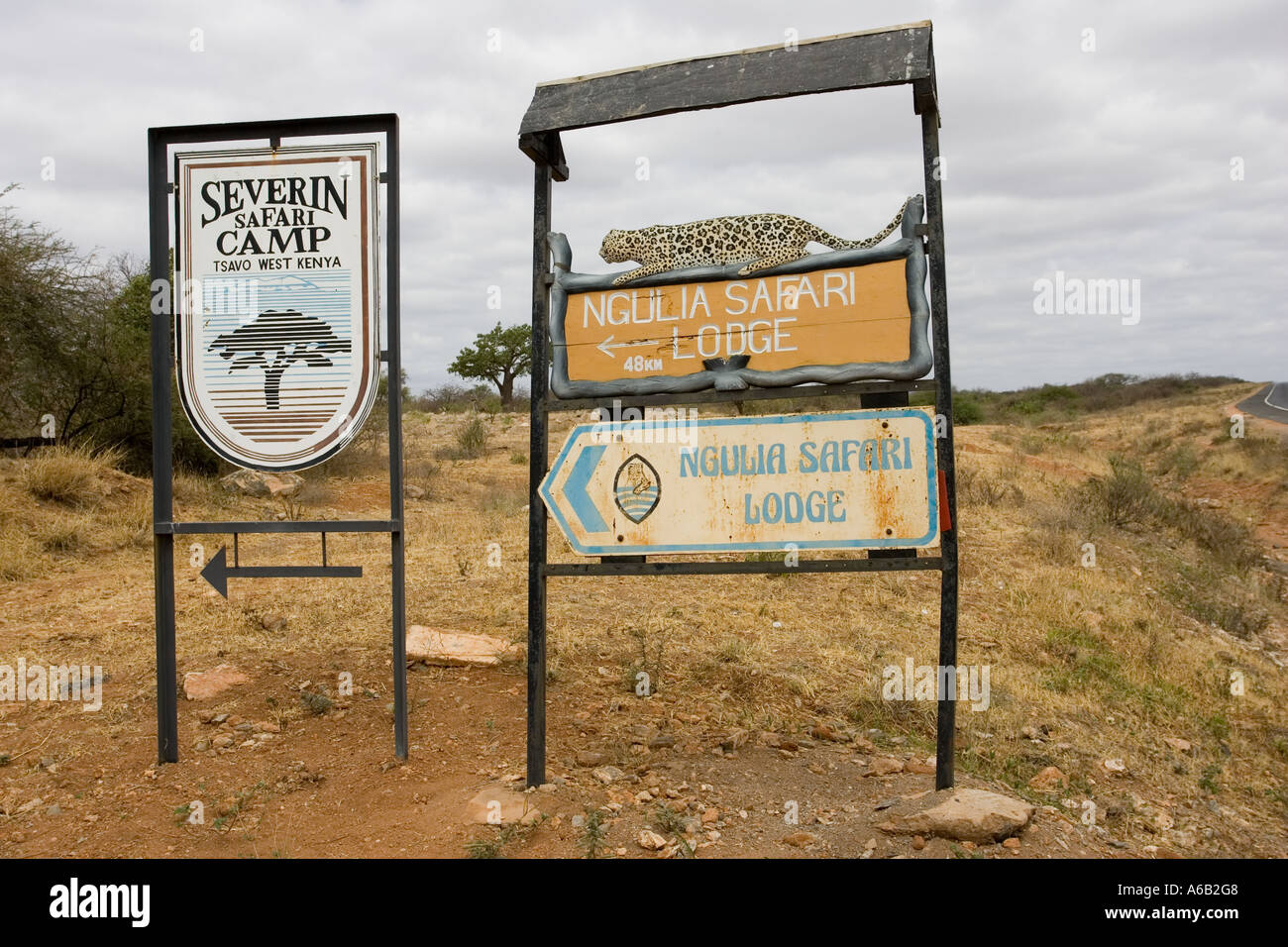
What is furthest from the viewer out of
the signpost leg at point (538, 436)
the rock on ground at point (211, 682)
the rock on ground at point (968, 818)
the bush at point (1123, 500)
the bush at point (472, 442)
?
the bush at point (472, 442)

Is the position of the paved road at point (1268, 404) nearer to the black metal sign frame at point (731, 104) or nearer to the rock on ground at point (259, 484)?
the rock on ground at point (259, 484)

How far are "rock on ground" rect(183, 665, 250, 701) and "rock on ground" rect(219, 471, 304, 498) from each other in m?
7.53

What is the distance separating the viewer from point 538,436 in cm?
455

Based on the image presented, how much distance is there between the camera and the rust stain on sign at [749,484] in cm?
422

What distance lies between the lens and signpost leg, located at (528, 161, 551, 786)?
4516 millimetres

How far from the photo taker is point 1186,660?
284 inches

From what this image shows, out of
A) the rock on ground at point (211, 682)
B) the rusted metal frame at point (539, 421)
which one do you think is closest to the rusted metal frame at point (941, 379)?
the rusted metal frame at point (539, 421)

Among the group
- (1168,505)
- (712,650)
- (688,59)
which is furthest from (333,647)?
(1168,505)

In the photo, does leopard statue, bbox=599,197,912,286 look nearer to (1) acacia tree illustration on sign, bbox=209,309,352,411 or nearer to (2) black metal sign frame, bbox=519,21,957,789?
(2) black metal sign frame, bbox=519,21,957,789

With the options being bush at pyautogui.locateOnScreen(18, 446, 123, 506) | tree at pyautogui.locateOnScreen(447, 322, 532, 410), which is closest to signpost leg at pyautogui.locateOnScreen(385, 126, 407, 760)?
bush at pyautogui.locateOnScreen(18, 446, 123, 506)

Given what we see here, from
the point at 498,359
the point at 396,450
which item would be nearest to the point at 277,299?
the point at 396,450

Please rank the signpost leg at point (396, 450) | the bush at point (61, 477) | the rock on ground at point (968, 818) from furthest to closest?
the bush at point (61, 477) → the signpost leg at point (396, 450) → the rock on ground at point (968, 818)

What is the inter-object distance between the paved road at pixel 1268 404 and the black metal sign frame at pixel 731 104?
31.8 m

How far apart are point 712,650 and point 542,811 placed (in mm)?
2461
